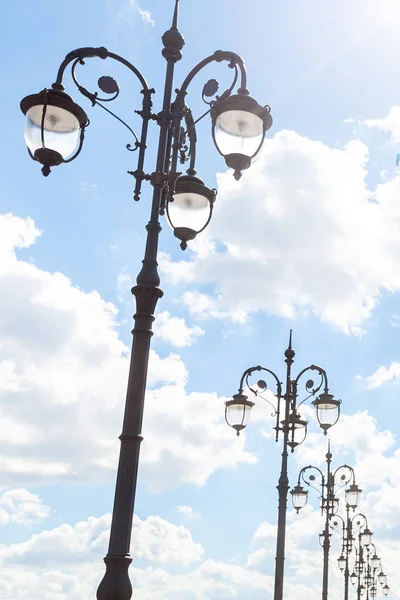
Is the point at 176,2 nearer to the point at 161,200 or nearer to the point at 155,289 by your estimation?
the point at 161,200

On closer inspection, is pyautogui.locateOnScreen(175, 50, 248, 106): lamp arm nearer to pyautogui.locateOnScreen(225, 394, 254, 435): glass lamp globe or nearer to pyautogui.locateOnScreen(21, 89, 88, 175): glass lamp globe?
pyautogui.locateOnScreen(21, 89, 88, 175): glass lamp globe

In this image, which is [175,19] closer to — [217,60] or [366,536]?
[217,60]

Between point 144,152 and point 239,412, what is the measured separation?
7481mm

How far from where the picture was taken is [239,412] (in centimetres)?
1444

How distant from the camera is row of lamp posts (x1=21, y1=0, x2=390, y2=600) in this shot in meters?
6.49

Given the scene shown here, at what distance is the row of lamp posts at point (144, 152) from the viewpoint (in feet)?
21.3

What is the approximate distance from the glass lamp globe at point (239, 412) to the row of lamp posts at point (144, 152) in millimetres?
6487

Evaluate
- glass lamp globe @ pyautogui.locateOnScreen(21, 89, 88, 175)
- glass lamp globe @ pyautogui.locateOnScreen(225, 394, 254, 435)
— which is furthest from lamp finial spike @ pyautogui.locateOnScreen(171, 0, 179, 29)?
glass lamp globe @ pyautogui.locateOnScreen(225, 394, 254, 435)

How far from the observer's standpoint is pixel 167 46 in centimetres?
847

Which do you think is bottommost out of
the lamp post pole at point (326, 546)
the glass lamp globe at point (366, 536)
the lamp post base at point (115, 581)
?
the lamp post base at point (115, 581)

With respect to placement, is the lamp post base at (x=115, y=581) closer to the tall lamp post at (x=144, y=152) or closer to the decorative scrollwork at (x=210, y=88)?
the tall lamp post at (x=144, y=152)

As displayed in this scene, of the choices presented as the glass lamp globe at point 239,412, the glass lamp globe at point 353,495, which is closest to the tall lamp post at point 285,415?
the glass lamp globe at point 239,412

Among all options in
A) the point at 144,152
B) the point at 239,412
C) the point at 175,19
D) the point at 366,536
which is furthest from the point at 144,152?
the point at 366,536

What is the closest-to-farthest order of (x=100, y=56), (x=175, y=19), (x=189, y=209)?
(x=189, y=209)
(x=100, y=56)
(x=175, y=19)
